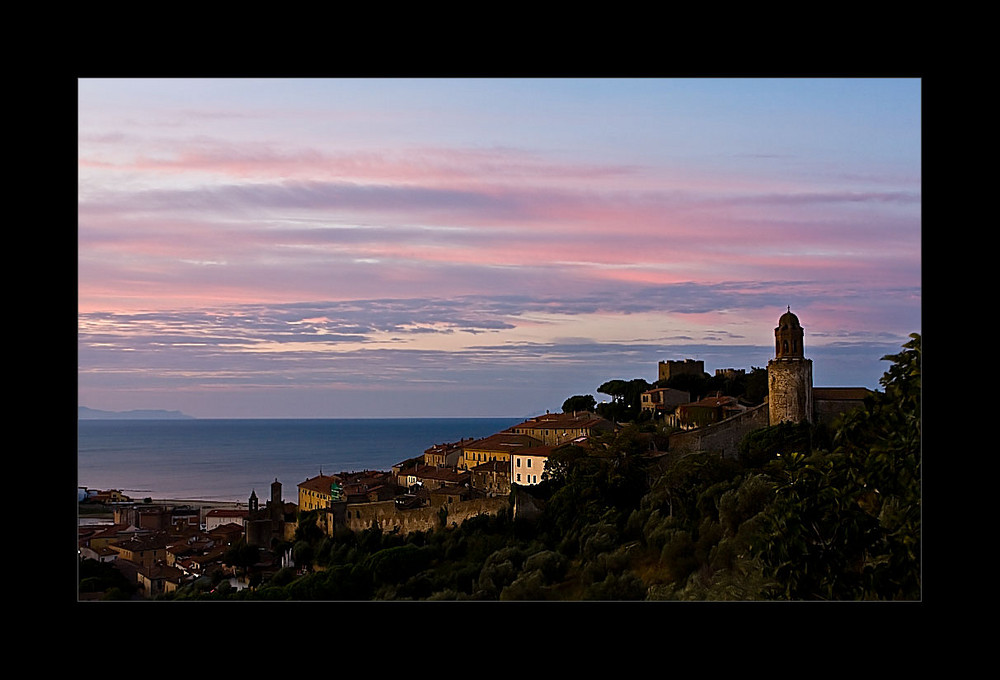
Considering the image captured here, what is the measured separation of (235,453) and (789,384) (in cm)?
1214

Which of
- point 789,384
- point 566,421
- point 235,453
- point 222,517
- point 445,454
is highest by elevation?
point 789,384

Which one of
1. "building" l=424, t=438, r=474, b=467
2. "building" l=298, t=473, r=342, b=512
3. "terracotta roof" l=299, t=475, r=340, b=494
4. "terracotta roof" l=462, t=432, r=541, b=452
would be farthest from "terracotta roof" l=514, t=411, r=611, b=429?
"terracotta roof" l=299, t=475, r=340, b=494

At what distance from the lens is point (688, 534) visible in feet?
31.6

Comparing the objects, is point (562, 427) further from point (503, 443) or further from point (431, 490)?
point (431, 490)

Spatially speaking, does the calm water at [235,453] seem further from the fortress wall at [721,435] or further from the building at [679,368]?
the building at [679,368]

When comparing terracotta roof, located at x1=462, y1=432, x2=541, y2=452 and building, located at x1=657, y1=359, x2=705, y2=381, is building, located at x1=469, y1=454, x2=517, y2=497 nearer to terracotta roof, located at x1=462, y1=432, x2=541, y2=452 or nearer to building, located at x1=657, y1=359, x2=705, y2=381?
terracotta roof, located at x1=462, y1=432, x2=541, y2=452

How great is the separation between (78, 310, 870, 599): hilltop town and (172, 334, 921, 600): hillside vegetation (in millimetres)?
431

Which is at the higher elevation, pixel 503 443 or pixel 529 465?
pixel 503 443

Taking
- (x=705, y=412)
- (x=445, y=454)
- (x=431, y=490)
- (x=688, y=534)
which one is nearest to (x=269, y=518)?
(x=431, y=490)

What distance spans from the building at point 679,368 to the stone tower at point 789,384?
1.78 meters

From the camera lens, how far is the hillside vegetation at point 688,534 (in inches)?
67.5
